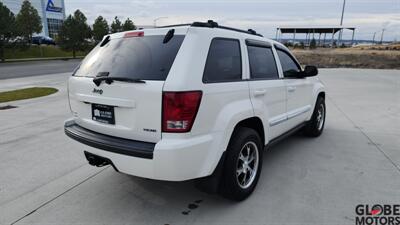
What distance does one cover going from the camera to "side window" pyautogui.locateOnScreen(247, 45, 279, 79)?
353cm

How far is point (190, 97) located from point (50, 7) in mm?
91440

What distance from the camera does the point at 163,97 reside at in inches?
101

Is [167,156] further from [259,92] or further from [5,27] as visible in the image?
[5,27]

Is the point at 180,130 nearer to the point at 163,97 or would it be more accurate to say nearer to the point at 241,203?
the point at 163,97

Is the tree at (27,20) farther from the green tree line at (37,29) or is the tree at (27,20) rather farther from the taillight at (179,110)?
the taillight at (179,110)

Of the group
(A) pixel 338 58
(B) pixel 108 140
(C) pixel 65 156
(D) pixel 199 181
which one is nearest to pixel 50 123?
(C) pixel 65 156

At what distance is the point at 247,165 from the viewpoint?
11.3 feet

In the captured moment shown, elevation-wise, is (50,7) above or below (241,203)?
above

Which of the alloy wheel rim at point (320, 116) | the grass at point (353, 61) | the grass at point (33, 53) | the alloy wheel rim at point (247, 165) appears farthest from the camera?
the grass at point (33, 53)

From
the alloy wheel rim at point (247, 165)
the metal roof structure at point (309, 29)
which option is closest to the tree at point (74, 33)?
the metal roof structure at point (309, 29)

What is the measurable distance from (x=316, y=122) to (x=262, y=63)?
2.40 meters

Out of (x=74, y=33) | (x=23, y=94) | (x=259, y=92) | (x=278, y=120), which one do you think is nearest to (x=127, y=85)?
(x=259, y=92)

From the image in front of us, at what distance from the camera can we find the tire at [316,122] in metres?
5.46

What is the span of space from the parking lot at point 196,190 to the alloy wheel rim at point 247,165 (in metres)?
0.19
